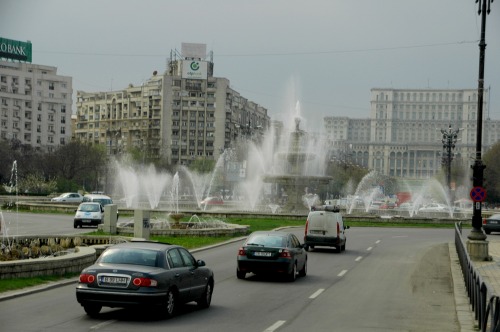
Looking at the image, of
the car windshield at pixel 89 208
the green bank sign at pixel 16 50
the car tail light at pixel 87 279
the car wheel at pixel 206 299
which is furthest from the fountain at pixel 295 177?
the green bank sign at pixel 16 50

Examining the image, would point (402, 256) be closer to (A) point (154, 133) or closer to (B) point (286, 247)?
(B) point (286, 247)

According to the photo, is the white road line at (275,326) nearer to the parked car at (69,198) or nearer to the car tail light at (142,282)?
the car tail light at (142,282)

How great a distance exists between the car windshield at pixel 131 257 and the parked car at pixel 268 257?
729 cm

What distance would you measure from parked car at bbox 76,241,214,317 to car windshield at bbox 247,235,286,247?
667 centimetres

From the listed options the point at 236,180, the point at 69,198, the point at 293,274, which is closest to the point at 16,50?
the point at 236,180

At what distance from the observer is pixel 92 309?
1438 cm

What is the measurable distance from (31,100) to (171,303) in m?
139

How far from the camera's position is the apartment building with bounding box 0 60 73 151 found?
142 m

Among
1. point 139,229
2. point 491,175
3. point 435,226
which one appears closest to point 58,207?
point 435,226

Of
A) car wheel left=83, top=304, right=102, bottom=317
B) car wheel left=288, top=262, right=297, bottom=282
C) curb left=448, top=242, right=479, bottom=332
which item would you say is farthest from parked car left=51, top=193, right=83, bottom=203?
car wheel left=83, top=304, right=102, bottom=317

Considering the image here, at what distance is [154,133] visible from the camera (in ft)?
547

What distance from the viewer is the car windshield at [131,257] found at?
14.5 m

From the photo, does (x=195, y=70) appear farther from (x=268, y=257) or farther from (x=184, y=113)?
(x=268, y=257)

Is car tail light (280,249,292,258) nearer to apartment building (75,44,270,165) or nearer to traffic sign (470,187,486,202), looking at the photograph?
traffic sign (470,187,486,202)
